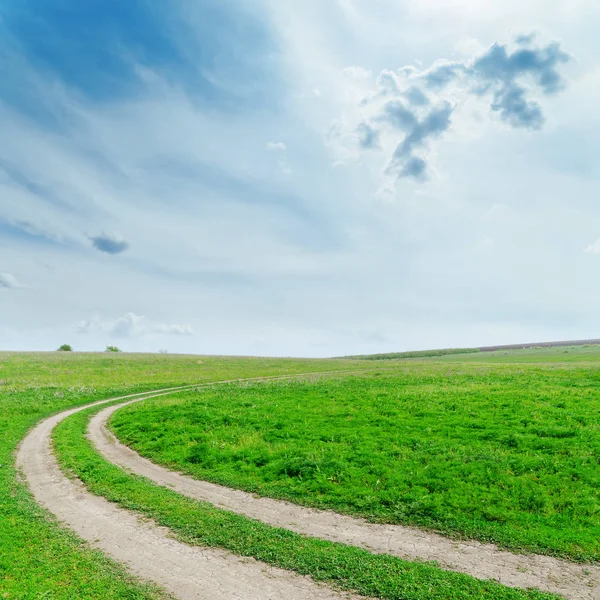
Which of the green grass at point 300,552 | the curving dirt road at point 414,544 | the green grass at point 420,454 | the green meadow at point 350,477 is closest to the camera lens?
the green grass at point 300,552

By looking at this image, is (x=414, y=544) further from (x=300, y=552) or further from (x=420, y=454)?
(x=420, y=454)

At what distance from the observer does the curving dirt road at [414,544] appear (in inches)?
439

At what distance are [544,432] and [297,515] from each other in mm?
16277

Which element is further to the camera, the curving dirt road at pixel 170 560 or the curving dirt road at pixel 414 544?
the curving dirt road at pixel 414 544

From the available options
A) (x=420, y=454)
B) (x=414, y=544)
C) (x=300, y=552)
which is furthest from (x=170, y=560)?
(x=420, y=454)

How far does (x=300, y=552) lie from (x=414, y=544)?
3.83 meters

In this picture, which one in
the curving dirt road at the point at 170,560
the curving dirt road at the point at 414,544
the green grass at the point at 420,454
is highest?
the green grass at the point at 420,454

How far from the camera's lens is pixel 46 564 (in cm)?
1178

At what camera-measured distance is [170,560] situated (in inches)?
472

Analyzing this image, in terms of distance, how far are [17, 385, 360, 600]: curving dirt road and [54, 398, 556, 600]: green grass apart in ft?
1.33

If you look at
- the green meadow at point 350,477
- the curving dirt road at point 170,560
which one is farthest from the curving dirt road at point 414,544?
the curving dirt road at point 170,560

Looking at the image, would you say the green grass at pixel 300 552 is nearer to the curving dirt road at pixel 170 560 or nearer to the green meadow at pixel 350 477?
the green meadow at pixel 350 477

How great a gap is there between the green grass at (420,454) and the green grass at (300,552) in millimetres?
2824

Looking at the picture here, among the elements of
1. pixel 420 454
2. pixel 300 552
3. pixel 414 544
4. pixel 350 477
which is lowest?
pixel 414 544
